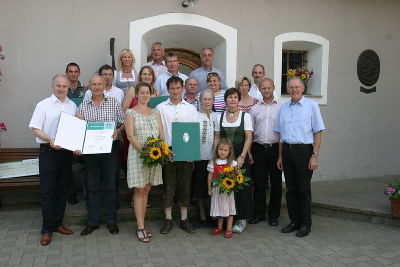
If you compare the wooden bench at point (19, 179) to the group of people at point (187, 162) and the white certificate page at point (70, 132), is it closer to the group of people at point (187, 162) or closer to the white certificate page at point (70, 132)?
the group of people at point (187, 162)

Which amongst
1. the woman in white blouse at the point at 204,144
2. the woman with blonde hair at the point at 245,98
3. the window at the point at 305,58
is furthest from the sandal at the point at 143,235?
the window at the point at 305,58

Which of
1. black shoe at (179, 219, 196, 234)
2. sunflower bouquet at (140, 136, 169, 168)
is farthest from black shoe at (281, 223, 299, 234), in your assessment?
sunflower bouquet at (140, 136, 169, 168)

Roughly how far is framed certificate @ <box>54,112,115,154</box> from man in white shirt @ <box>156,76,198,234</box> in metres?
0.66

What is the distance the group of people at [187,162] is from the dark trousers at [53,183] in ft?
0.04

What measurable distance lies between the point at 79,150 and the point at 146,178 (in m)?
0.81

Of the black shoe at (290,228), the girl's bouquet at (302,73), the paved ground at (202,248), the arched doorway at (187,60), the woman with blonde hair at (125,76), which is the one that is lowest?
the paved ground at (202,248)

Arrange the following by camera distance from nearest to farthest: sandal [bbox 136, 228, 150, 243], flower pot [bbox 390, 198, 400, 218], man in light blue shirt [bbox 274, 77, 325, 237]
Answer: sandal [bbox 136, 228, 150, 243] → man in light blue shirt [bbox 274, 77, 325, 237] → flower pot [bbox 390, 198, 400, 218]

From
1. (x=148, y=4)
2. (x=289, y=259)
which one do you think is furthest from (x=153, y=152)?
(x=148, y=4)

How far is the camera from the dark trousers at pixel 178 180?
454cm

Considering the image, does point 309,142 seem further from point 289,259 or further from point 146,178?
point 146,178

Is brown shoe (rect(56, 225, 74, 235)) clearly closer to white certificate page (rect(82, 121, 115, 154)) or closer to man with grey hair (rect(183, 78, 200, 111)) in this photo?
white certificate page (rect(82, 121, 115, 154))

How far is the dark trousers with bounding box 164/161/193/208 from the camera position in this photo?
4.54 m

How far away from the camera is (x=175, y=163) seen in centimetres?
456

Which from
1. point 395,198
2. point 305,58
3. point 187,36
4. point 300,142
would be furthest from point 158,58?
point 395,198
